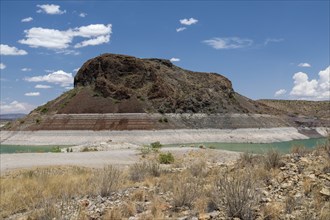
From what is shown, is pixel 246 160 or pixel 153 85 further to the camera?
pixel 153 85

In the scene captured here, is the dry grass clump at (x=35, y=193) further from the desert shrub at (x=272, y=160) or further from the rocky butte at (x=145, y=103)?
the rocky butte at (x=145, y=103)

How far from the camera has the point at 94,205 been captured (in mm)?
9930

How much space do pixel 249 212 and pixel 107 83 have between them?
105m

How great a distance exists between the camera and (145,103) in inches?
4065

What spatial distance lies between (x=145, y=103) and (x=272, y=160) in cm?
9042

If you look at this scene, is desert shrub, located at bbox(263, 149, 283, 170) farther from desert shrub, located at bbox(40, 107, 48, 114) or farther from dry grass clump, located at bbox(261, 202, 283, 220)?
desert shrub, located at bbox(40, 107, 48, 114)

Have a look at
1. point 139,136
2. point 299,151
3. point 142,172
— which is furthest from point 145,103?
point 142,172

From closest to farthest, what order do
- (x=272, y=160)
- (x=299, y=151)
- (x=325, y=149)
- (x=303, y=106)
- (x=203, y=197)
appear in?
(x=203, y=197) → (x=272, y=160) → (x=325, y=149) → (x=299, y=151) → (x=303, y=106)

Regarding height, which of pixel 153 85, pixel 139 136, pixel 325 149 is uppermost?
pixel 153 85

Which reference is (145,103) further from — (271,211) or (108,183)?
(271,211)

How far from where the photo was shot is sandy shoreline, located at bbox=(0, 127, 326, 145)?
8125 cm

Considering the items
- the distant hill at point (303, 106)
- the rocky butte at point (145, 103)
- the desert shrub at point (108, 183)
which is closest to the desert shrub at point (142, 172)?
the desert shrub at point (108, 183)

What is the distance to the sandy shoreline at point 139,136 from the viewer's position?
267 ft

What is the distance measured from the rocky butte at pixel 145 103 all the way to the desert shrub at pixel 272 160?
7436cm
